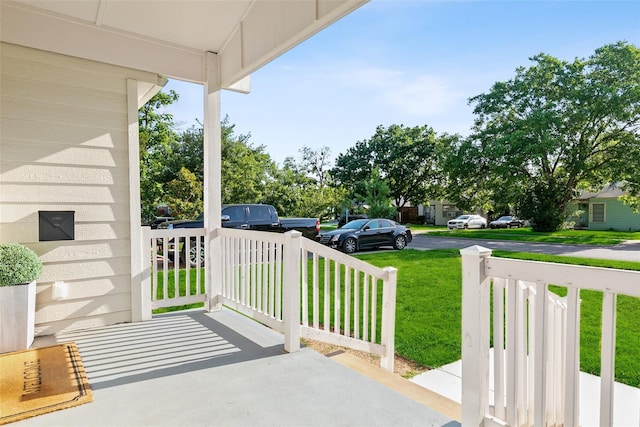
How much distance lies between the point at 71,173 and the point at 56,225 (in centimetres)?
43

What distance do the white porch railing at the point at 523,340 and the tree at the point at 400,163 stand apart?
78.9 ft

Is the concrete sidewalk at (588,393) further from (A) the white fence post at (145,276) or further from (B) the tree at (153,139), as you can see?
(B) the tree at (153,139)

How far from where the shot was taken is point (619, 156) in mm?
13406

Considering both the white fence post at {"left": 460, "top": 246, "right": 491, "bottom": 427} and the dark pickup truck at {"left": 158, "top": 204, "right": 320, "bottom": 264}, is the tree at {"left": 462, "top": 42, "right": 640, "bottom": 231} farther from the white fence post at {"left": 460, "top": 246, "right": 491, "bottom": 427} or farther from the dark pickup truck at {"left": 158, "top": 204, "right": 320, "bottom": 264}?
the white fence post at {"left": 460, "top": 246, "right": 491, "bottom": 427}

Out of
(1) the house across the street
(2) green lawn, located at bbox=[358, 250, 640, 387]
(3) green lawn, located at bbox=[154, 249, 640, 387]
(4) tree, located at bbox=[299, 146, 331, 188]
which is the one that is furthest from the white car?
(3) green lawn, located at bbox=[154, 249, 640, 387]

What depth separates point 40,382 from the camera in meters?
2.04

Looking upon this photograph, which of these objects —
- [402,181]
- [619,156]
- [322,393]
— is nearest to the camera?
[322,393]

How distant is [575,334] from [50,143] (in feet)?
11.4

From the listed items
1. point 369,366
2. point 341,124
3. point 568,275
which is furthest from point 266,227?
point 341,124

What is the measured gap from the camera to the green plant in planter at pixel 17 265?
2352mm

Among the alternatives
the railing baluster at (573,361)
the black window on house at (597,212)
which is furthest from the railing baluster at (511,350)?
the black window on house at (597,212)

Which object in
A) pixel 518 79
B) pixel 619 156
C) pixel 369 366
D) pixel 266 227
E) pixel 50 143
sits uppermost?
pixel 518 79

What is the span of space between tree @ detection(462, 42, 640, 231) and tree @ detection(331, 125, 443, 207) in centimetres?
1051

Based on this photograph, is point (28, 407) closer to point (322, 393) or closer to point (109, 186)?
point (322, 393)
